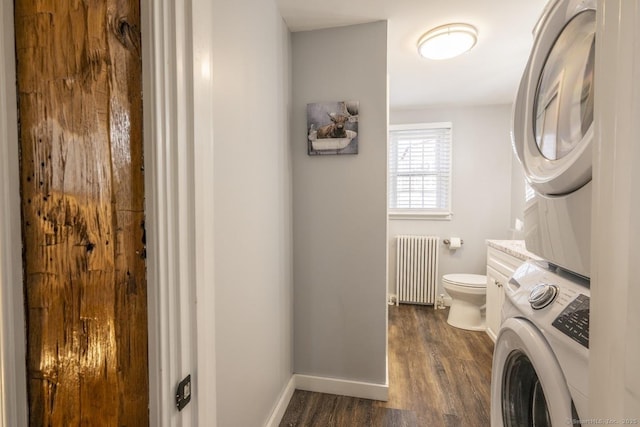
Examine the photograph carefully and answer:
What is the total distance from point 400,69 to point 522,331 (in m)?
2.43

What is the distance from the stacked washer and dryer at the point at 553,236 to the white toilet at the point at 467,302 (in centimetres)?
203

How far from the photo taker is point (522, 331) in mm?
769

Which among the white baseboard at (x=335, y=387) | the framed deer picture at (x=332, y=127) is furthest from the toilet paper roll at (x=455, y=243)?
the framed deer picture at (x=332, y=127)

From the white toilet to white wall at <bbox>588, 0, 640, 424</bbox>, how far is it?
285 cm

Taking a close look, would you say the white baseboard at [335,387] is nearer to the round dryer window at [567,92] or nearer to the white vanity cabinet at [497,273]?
the white vanity cabinet at [497,273]

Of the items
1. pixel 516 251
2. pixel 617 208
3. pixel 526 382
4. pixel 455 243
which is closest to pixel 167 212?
pixel 617 208

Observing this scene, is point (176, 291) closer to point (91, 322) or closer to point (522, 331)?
point (91, 322)

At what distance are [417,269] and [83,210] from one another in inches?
136

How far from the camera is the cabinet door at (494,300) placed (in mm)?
2362

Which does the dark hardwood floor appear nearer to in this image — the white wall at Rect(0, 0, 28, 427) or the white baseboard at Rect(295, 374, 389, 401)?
the white baseboard at Rect(295, 374, 389, 401)

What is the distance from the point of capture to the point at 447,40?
76.1 inches

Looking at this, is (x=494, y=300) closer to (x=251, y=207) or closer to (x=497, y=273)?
(x=497, y=273)

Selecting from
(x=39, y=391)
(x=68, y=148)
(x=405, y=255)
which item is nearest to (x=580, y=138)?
(x=68, y=148)

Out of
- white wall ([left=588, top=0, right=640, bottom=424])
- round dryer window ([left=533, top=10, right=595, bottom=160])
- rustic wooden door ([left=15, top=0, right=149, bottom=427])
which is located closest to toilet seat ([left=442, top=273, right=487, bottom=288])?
round dryer window ([left=533, top=10, right=595, bottom=160])
